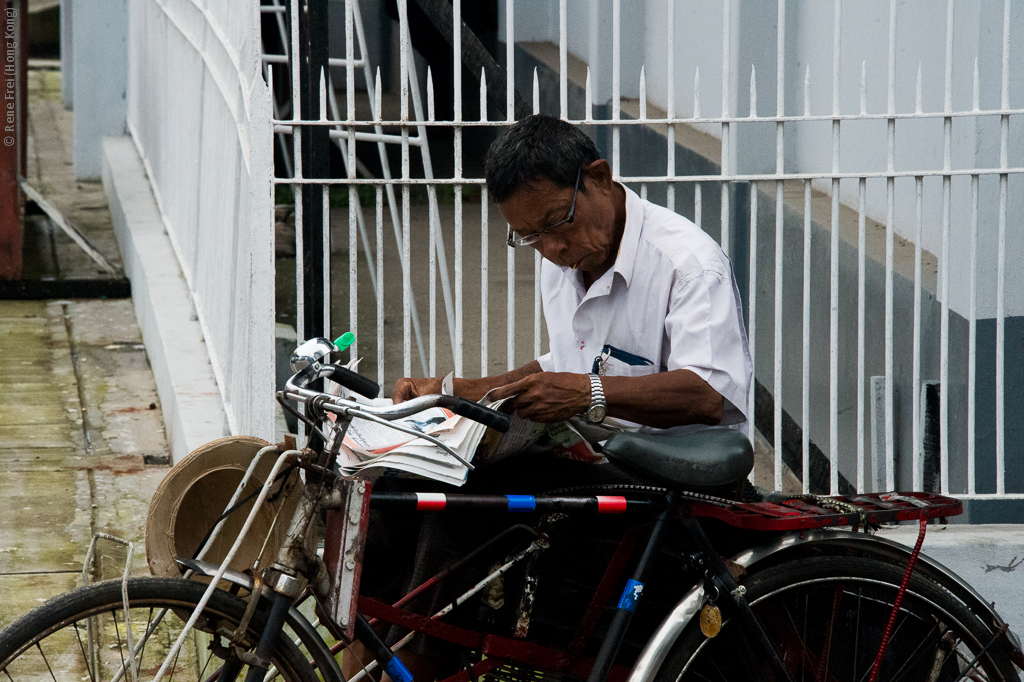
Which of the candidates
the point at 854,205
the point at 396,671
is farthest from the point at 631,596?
the point at 854,205

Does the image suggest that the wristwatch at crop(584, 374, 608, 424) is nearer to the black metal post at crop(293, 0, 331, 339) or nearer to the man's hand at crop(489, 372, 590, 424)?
the man's hand at crop(489, 372, 590, 424)

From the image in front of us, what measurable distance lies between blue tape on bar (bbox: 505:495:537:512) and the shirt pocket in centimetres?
43

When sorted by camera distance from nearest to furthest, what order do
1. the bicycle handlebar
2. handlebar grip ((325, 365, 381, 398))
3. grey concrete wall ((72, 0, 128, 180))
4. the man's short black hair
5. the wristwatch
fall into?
the bicycle handlebar
handlebar grip ((325, 365, 381, 398))
the wristwatch
the man's short black hair
grey concrete wall ((72, 0, 128, 180))

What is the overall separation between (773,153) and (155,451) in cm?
321

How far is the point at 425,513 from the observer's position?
270cm

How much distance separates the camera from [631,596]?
2658 millimetres

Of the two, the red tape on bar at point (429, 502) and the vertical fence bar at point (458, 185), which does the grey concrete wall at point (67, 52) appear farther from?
the red tape on bar at point (429, 502)

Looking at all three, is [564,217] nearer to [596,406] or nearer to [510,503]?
[596,406]

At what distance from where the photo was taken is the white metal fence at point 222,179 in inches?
148

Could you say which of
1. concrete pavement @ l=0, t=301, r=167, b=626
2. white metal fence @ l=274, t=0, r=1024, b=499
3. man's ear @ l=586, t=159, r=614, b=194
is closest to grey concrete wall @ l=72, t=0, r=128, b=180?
concrete pavement @ l=0, t=301, r=167, b=626

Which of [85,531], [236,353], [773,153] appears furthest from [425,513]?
[773,153]

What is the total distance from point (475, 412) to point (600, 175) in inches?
31.4

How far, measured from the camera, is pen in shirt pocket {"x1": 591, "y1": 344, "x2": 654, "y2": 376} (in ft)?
9.47

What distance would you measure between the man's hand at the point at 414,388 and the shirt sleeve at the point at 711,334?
52 centimetres
